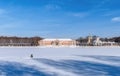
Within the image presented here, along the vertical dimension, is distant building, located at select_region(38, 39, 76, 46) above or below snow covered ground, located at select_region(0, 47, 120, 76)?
above

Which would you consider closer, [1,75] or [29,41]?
[1,75]

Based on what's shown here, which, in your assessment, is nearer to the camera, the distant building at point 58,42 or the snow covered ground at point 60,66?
the snow covered ground at point 60,66

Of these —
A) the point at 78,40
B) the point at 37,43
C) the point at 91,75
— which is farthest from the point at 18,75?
the point at 78,40

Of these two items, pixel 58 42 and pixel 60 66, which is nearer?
pixel 60 66

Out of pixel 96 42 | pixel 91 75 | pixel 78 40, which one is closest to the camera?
pixel 91 75

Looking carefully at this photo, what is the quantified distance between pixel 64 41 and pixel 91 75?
89.1 metres

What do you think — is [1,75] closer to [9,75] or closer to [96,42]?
[9,75]

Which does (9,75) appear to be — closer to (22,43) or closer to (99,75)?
(99,75)

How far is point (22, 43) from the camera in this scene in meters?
98.1

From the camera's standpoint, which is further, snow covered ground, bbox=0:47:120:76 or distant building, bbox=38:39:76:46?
distant building, bbox=38:39:76:46

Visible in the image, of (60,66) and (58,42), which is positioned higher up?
(58,42)

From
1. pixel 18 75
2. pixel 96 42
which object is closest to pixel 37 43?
pixel 96 42

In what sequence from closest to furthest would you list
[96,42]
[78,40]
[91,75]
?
[91,75]
[96,42]
[78,40]

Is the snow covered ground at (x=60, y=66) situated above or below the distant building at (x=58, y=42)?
below
